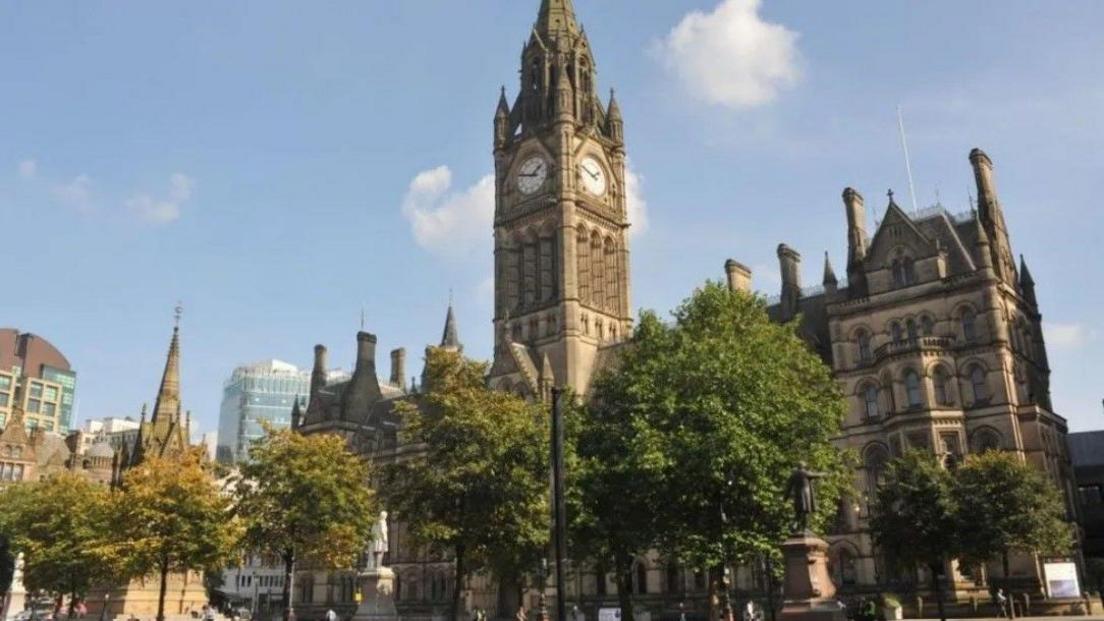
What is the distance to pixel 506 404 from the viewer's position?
44406 millimetres

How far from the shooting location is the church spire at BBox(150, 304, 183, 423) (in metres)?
85.7

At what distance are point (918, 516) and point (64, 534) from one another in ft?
169

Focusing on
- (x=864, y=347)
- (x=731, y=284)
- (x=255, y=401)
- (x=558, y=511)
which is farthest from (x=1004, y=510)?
(x=255, y=401)

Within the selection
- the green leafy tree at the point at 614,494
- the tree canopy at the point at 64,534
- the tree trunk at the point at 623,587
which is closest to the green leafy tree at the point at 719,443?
the green leafy tree at the point at 614,494

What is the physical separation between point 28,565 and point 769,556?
51.5 m

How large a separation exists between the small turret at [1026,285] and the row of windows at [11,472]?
92.6m

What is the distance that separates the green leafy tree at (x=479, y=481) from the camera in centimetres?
4131

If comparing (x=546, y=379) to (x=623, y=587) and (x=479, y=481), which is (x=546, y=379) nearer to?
(x=479, y=481)

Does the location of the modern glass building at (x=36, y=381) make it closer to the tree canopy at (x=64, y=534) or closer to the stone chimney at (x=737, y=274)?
the tree canopy at (x=64, y=534)

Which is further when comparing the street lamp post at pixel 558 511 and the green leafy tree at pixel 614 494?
the green leafy tree at pixel 614 494

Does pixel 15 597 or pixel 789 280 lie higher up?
pixel 789 280

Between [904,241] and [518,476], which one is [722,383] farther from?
[904,241]

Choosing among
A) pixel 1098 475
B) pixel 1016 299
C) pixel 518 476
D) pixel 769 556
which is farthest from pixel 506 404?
pixel 1098 475

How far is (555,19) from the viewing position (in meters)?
91.6
